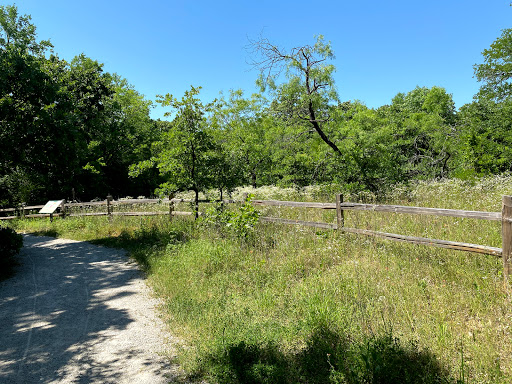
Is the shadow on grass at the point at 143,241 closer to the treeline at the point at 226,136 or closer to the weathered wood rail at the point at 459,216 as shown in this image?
the treeline at the point at 226,136

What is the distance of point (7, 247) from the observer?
891 centimetres

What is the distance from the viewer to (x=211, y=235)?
29.8ft

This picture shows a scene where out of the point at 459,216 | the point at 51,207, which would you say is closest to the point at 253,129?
the point at 51,207

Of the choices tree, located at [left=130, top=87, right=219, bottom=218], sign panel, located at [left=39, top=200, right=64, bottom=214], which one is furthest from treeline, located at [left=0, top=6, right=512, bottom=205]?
sign panel, located at [left=39, top=200, right=64, bottom=214]

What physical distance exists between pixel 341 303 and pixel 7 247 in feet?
Answer: 31.3

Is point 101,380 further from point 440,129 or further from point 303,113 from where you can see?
point 440,129

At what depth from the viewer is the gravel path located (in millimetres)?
3854

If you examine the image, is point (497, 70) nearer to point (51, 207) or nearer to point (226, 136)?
point (226, 136)

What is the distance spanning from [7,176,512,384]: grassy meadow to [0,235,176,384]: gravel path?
0.40 meters

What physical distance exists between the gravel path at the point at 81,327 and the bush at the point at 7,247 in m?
0.38

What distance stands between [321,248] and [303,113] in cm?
801

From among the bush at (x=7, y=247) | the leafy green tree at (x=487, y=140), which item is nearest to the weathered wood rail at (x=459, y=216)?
the bush at (x=7, y=247)

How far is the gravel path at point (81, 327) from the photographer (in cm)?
385

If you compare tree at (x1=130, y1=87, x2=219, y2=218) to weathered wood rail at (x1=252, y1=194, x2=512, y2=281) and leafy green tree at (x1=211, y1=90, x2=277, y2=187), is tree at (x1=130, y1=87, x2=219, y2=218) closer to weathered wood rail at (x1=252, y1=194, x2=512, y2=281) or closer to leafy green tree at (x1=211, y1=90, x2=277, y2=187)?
weathered wood rail at (x1=252, y1=194, x2=512, y2=281)
